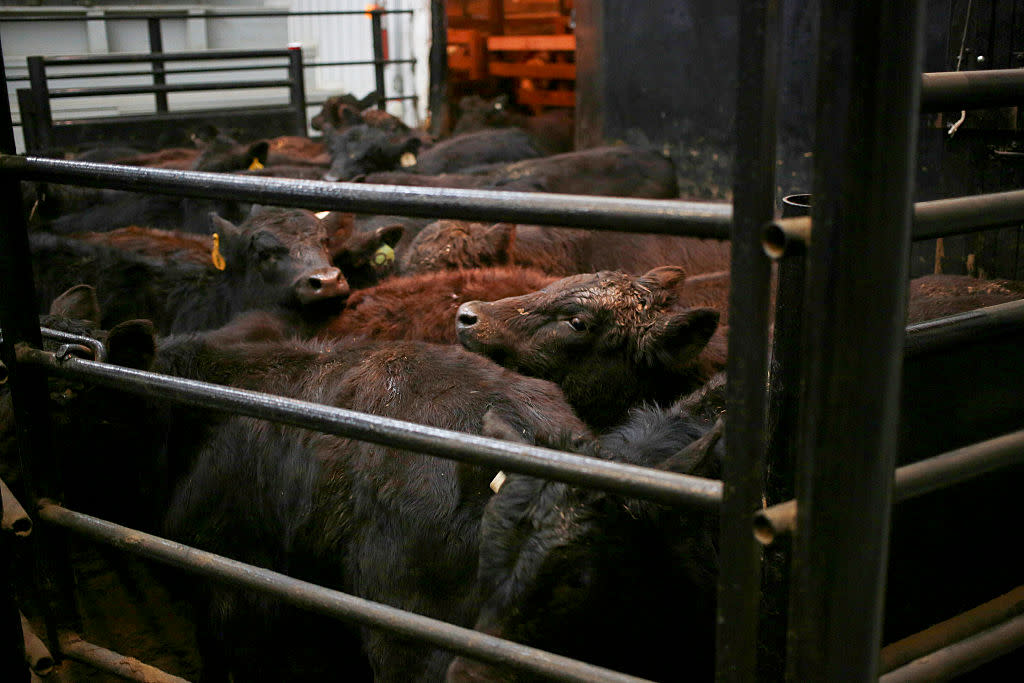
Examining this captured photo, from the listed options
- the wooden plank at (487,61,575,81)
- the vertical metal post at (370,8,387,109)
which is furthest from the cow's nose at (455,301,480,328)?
the wooden plank at (487,61,575,81)

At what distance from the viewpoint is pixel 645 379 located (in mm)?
3748

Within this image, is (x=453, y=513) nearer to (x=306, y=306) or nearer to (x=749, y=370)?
(x=749, y=370)

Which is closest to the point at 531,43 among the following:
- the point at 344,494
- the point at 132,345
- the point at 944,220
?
the point at 132,345

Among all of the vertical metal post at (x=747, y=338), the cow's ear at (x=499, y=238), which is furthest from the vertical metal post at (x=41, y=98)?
the vertical metal post at (x=747, y=338)

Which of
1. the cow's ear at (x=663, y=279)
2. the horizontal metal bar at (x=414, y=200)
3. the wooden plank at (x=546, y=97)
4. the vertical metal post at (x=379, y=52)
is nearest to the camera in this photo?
the horizontal metal bar at (x=414, y=200)

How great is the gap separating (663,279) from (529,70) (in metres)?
8.74

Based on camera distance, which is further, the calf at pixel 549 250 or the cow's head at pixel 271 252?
the calf at pixel 549 250

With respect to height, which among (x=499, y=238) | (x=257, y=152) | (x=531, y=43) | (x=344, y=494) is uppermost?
(x=531, y=43)

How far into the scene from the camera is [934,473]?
1275 mm

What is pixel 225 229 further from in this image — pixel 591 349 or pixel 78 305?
pixel 591 349

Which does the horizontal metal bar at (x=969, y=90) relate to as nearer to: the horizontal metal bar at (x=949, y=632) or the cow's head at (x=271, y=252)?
the horizontal metal bar at (x=949, y=632)

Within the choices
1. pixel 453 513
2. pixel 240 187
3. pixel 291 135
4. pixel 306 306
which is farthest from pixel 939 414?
pixel 291 135

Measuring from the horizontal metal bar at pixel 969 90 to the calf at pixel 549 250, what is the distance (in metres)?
4.19

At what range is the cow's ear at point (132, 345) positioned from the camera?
2.89 meters
